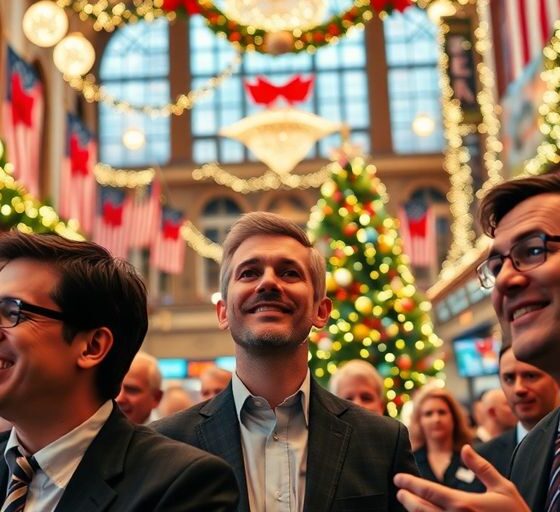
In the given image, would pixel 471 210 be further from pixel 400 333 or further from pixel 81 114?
pixel 400 333

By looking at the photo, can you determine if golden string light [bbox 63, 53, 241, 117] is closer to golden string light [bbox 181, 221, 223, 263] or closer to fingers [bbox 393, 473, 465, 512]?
golden string light [bbox 181, 221, 223, 263]

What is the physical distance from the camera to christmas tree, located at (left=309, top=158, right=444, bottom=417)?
9531 mm

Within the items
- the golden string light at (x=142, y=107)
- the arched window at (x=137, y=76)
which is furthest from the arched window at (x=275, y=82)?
the golden string light at (x=142, y=107)

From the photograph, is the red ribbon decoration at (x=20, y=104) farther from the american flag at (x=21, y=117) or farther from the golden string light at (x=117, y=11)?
the golden string light at (x=117, y=11)

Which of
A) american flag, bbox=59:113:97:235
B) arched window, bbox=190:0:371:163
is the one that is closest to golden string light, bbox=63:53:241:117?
american flag, bbox=59:113:97:235

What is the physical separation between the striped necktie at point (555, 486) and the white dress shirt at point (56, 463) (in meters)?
1.19

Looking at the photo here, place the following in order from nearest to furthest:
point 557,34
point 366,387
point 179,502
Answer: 1. point 179,502
2. point 366,387
3. point 557,34

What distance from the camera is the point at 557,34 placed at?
28.3ft

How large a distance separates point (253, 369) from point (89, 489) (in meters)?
0.99

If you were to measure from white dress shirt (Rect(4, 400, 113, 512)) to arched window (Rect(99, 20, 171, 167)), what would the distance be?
96.1ft

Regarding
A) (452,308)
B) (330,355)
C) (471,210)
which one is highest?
(471,210)

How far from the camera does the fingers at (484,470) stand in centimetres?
182

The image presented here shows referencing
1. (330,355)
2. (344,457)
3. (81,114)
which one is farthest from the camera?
(81,114)

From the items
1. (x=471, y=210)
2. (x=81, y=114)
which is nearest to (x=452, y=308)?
(x=471, y=210)
